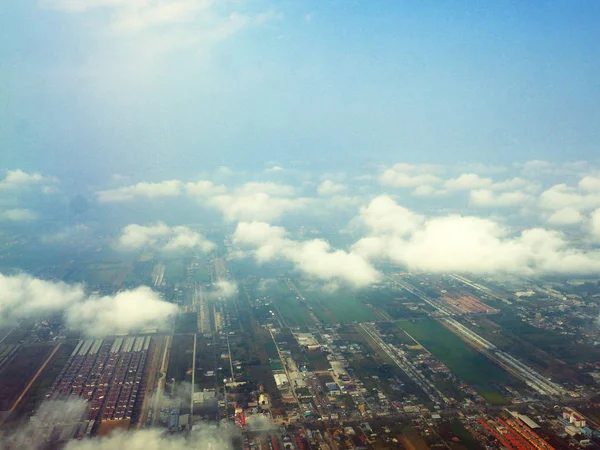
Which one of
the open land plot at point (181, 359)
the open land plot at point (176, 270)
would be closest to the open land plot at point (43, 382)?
the open land plot at point (181, 359)

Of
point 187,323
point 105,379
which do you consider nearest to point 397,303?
point 187,323

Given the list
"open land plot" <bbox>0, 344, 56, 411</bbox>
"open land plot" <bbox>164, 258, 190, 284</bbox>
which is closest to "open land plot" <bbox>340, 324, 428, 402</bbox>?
"open land plot" <bbox>0, 344, 56, 411</bbox>

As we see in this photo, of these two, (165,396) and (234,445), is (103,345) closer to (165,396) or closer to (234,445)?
(165,396)

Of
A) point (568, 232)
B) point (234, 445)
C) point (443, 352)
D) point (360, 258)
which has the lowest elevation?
point (234, 445)

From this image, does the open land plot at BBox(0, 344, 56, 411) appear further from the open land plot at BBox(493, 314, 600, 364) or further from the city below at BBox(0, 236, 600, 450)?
the open land plot at BBox(493, 314, 600, 364)

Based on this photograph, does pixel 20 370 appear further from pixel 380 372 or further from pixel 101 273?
pixel 380 372

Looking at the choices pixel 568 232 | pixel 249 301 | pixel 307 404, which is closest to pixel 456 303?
pixel 249 301

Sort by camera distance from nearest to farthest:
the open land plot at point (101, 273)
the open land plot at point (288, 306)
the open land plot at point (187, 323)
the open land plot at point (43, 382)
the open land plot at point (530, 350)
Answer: the open land plot at point (43, 382)
the open land plot at point (530, 350)
the open land plot at point (187, 323)
the open land plot at point (288, 306)
the open land plot at point (101, 273)

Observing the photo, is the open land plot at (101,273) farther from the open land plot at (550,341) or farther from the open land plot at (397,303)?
the open land plot at (550,341)
